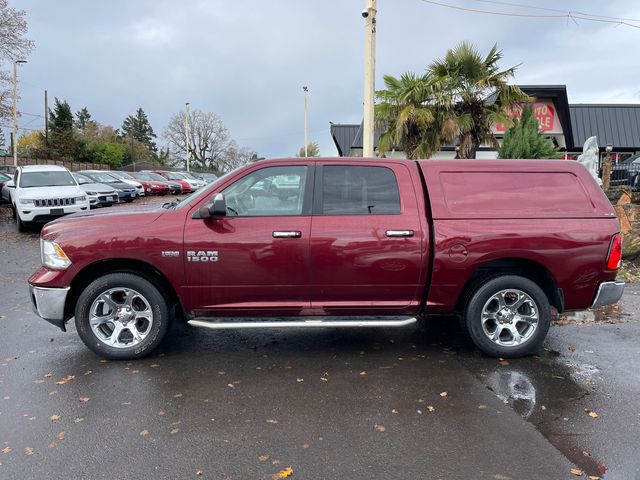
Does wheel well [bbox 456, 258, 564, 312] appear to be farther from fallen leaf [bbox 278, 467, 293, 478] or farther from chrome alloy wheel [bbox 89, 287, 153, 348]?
chrome alloy wheel [bbox 89, 287, 153, 348]

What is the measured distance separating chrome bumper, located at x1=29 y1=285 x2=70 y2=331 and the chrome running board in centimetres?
117

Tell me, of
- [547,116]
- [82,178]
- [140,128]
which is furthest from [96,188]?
[140,128]

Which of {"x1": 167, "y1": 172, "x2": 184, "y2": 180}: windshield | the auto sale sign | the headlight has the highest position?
the auto sale sign

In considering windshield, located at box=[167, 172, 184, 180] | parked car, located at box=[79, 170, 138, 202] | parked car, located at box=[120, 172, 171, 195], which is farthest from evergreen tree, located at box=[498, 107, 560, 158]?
windshield, located at box=[167, 172, 184, 180]

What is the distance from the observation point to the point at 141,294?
4449 mm

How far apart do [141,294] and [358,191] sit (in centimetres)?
225

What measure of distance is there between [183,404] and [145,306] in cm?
121

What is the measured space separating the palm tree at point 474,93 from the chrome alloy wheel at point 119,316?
10959mm

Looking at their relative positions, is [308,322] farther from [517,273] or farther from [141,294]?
[517,273]

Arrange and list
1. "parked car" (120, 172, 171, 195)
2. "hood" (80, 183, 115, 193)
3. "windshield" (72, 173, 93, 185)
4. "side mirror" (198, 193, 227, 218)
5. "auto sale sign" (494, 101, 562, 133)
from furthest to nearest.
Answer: "parked car" (120, 172, 171, 195) < "auto sale sign" (494, 101, 562, 133) < "windshield" (72, 173, 93, 185) < "hood" (80, 183, 115, 193) < "side mirror" (198, 193, 227, 218)

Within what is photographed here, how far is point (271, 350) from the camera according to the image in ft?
16.1

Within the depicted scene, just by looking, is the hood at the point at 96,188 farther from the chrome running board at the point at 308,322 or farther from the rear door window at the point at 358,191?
the rear door window at the point at 358,191

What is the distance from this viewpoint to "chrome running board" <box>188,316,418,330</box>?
14.4 feet

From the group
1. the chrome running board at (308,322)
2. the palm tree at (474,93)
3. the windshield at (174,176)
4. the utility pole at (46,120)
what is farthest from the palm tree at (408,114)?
the utility pole at (46,120)
